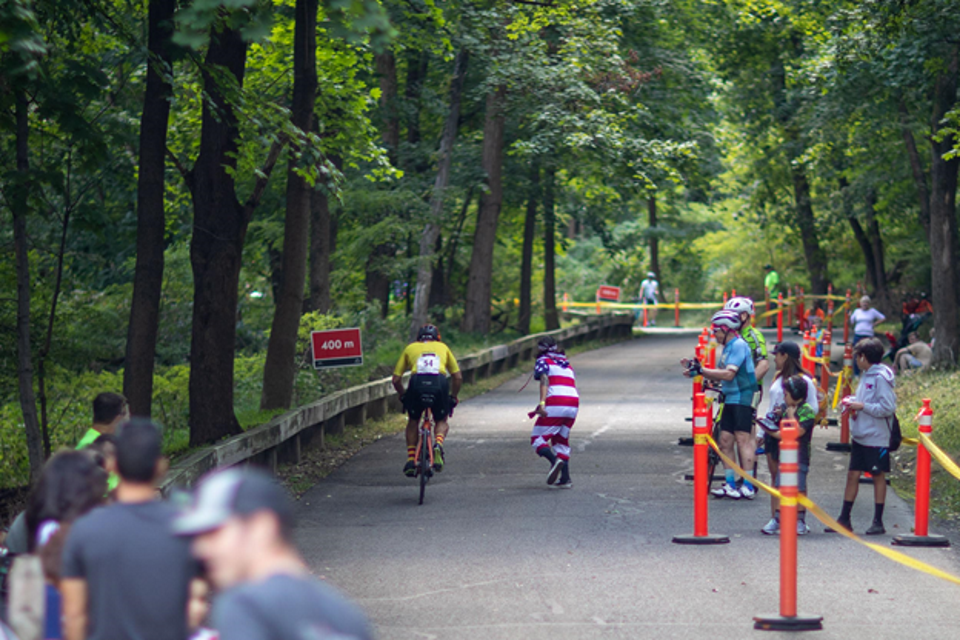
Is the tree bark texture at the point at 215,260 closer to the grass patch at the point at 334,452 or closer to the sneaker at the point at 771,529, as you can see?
the grass patch at the point at 334,452

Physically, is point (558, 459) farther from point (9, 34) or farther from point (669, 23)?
point (669, 23)

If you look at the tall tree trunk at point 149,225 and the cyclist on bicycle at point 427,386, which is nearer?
the tall tree trunk at point 149,225

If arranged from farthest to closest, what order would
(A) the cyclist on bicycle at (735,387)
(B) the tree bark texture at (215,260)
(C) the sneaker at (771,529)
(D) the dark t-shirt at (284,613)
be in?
(B) the tree bark texture at (215,260) → (A) the cyclist on bicycle at (735,387) → (C) the sneaker at (771,529) → (D) the dark t-shirt at (284,613)

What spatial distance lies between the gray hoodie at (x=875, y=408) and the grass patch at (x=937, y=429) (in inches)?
59.5

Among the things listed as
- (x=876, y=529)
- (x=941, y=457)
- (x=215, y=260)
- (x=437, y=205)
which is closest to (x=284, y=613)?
(x=941, y=457)

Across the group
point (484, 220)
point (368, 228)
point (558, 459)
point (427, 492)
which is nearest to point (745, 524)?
point (558, 459)

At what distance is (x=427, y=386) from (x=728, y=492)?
3.36 meters

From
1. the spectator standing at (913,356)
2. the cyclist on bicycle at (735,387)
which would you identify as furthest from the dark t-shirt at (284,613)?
the spectator standing at (913,356)

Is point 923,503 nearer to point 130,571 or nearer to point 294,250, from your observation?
point 130,571

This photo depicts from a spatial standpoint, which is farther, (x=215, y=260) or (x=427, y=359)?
(x=215, y=260)

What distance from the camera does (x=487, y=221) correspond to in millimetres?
28141

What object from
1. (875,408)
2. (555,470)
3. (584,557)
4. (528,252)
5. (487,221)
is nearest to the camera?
(584,557)

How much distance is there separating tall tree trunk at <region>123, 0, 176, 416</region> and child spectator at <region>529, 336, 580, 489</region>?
13.8 ft

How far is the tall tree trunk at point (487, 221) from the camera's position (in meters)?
27.0
